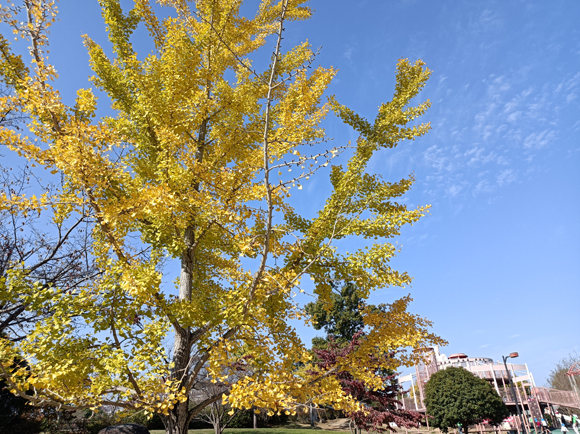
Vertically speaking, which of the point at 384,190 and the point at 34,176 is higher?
the point at 34,176

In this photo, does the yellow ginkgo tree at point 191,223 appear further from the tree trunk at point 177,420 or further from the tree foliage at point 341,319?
the tree foliage at point 341,319

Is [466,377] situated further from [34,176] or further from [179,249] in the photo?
[34,176]

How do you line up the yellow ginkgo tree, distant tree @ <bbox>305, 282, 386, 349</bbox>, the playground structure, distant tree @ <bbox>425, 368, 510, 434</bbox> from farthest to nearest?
distant tree @ <bbox>305, 282, 386, 349</bbox> < the playground structure < distant tree @ <bbox>425, 368, 510, 434</bbox> < the yellow ginkgo tree

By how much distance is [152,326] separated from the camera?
4914 mm

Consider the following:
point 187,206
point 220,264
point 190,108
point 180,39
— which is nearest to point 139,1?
point 180,39

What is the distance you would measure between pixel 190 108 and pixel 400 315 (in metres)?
5.08

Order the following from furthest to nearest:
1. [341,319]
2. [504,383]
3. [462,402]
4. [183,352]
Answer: [341,319] → [504,383] → [462,402] → [183,352]

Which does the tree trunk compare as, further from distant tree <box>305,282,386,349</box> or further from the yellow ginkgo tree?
distant tree <box>305,282,386,349</box>

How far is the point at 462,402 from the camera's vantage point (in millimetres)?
14445

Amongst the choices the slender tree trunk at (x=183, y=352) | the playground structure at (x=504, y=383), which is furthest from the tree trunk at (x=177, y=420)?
the playground structure at (x=504, y=383)

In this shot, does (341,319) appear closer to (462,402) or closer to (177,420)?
(462,402)

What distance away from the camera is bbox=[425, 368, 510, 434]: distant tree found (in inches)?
563

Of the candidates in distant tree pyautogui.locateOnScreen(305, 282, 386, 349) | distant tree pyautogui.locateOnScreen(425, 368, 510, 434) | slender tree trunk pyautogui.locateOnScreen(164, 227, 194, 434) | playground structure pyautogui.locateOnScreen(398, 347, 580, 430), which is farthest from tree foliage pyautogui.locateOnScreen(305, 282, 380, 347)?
slender tree trunk pyautogui.locateOnScreen(164, 227, 194, 434)

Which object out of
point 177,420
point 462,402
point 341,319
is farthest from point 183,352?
point 341,319
